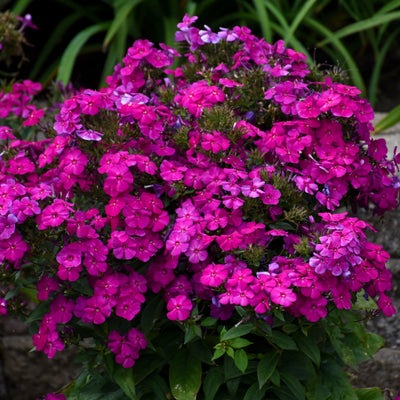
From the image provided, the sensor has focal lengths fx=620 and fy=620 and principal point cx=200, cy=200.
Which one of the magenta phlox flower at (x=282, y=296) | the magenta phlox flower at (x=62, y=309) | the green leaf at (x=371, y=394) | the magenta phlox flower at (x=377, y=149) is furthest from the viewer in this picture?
the green leaf at (x=371, y=394)

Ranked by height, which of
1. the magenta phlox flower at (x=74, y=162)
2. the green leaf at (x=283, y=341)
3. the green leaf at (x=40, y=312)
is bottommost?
the green leaf at (x=40, y=312)

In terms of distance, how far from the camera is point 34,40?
3303 mm

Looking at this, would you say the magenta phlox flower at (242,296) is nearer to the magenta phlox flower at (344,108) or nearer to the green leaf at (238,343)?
the green leaf at (238,343)

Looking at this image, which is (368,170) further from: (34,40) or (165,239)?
(34,40)

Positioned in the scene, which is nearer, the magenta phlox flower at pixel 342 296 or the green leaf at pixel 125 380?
the magenta phlox flower at pixel 342 296

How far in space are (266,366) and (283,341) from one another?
0.09 metres

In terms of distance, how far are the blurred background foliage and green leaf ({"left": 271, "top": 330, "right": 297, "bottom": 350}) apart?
4.74 ft

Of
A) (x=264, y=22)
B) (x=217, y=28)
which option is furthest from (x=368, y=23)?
(x=217, y=28)

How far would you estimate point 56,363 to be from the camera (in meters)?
2.44

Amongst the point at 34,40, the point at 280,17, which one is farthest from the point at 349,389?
the point at 34,40

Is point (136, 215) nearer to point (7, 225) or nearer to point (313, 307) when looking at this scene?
point (7, 225)

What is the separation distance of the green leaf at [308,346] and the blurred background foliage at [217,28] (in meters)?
1.40

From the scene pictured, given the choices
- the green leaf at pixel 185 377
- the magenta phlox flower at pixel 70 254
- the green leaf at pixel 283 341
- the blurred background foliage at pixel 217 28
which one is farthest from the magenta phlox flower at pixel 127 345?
the blurred background foliage at pixel 217 28

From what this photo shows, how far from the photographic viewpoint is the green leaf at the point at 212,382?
150 cm
